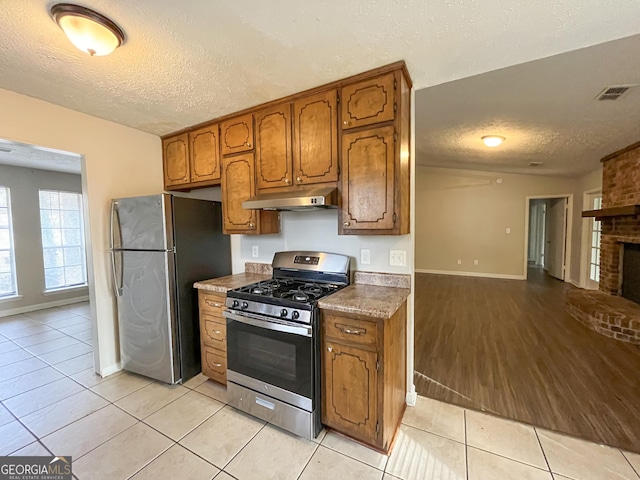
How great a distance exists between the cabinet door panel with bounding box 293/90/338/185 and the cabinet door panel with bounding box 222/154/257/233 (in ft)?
1.68

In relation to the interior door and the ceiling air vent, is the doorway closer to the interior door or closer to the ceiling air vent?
the interior door

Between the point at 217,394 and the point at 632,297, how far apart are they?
5840 mm

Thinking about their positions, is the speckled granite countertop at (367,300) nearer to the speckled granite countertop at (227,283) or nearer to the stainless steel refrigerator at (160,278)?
the speckled granite countertop at (227,283)

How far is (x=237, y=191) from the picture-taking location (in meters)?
2.47

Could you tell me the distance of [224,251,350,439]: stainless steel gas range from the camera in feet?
5.67

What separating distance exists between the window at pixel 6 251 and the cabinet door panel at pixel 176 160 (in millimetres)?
3593

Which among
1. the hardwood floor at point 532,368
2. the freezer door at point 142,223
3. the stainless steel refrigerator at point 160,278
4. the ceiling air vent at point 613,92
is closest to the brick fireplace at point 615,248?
the hardwood floor at point 532,368

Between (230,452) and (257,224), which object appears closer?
(230,452)

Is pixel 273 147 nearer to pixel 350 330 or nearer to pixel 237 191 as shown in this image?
pixel 237 191

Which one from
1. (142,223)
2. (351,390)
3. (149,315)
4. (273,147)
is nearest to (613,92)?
(273,147)

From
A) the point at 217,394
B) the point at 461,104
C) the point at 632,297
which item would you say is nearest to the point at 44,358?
the point at 217,394

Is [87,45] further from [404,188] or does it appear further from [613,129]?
[613,129]

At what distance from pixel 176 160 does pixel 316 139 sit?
1758mm

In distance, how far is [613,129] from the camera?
10.6 feet
